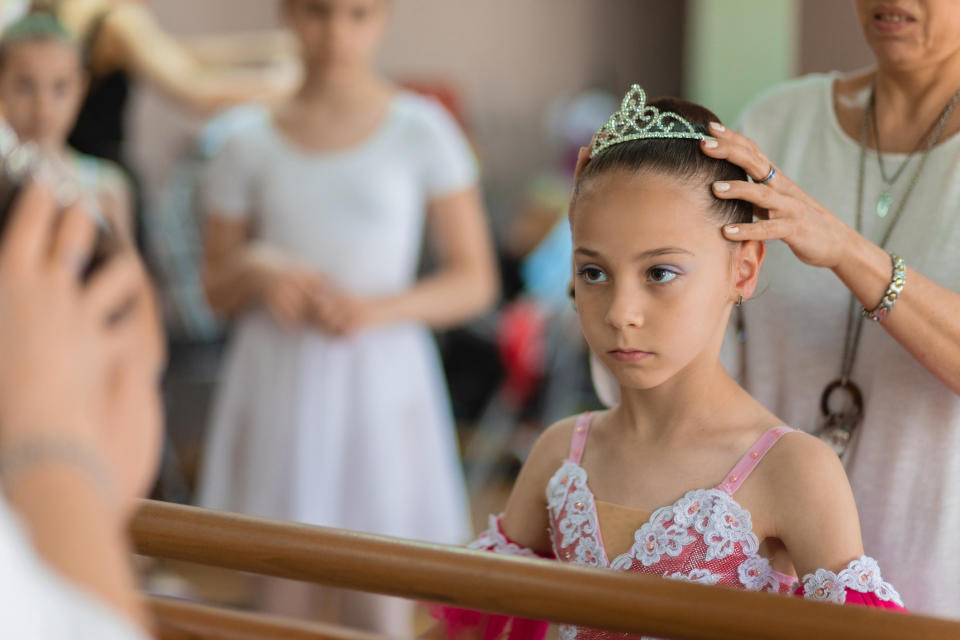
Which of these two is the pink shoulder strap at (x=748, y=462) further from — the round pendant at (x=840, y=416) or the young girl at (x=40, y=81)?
the young girl at (x=40, y=81)

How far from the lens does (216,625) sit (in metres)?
1.10

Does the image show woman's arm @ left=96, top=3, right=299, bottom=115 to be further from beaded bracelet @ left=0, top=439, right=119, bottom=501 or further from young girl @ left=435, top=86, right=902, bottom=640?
beaded bracelet @ left=0, top=439, right=119, bottom=501

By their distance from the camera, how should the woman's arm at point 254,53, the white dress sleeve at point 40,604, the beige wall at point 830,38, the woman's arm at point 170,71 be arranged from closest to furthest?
the white dress sleeve at point 40,604
the beige wall at point 830,38
the woman's arm at point 170,71
the woman's arm at point 254,53

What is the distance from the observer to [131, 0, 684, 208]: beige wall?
6.04m

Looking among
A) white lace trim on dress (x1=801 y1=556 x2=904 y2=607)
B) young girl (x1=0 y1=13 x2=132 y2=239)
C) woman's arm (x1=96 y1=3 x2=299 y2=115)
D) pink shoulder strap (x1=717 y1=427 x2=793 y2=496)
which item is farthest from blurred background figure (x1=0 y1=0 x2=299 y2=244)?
white lace trim on dress (x1=801 y1=556 x2=904 y2=607)

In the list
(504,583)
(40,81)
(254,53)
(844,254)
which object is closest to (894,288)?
(844,254)

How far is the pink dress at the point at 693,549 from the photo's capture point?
1.04 metres

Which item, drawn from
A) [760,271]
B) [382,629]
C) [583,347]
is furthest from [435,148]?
[583,347]

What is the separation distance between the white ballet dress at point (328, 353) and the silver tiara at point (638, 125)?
1.11 meters

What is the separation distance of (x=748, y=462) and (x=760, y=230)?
206 mm

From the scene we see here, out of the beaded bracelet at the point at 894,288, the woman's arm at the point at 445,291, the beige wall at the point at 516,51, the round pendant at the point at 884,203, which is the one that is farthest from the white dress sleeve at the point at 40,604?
the beige wall at the point at 516,51

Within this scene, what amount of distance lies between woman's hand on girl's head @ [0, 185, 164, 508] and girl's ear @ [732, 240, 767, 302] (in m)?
0.58

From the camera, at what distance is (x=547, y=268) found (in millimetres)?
4367

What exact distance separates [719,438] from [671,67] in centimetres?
519
